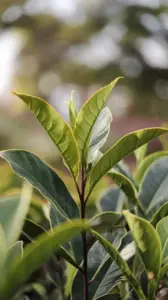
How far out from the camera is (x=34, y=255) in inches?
13.7

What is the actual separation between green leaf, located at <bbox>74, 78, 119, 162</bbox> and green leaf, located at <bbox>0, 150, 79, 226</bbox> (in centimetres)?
4

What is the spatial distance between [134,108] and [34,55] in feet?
7.29

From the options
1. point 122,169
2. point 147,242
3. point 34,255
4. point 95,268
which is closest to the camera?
point 34,255

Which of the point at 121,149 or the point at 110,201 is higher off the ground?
the point at 121,149

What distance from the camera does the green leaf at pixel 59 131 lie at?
1.65 ft

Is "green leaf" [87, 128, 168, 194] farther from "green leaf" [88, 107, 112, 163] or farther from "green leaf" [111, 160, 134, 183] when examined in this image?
"green leaf" [111, 160, 134, 183]

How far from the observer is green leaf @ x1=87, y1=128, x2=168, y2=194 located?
514 millimetres

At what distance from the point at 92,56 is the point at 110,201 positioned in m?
9.38

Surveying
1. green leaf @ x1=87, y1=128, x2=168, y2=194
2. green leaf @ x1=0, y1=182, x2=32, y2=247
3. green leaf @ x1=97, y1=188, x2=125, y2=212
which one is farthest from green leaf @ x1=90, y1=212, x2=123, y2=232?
green leaf @ x1=0, y1=182, x2=32, y2=247

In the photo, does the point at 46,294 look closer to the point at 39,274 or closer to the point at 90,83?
the point at 39,274

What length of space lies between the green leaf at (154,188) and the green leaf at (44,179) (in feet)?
0.39

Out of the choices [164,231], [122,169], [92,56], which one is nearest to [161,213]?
[164,231]

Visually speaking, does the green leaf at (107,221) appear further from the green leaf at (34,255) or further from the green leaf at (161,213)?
the green leaf at (34,255)

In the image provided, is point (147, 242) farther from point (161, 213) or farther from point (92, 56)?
point (92, 56)
